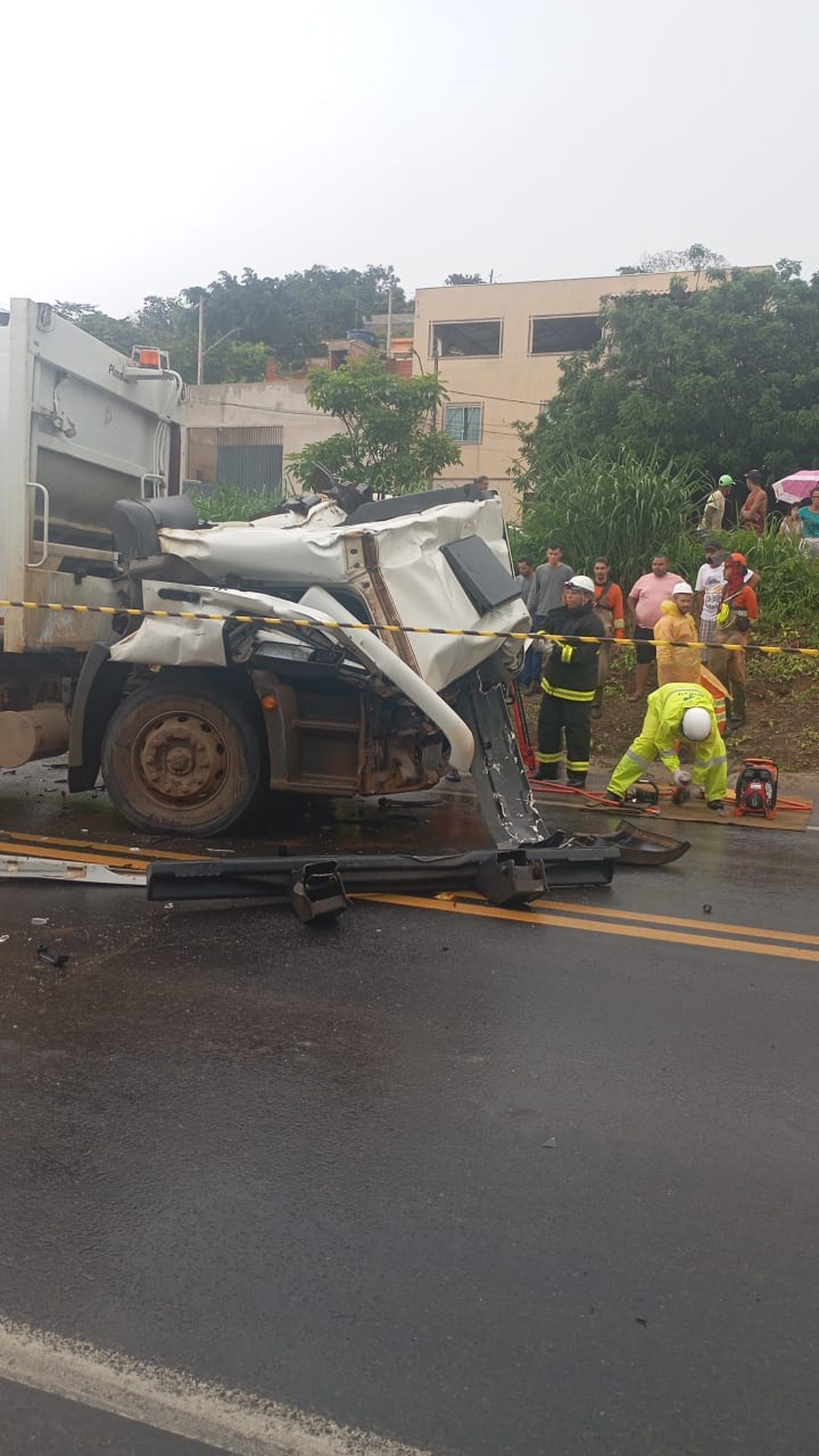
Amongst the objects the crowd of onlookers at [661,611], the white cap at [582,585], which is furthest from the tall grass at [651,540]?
the white cap at [582,585]

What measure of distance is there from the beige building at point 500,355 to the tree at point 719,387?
41.5 ft

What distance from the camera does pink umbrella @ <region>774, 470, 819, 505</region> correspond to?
1645cm

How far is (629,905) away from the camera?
18.7ft

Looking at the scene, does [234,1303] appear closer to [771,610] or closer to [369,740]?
[369,740]

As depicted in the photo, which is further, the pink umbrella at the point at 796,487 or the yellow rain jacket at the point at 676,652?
the pink umbrella at the point at 796,487

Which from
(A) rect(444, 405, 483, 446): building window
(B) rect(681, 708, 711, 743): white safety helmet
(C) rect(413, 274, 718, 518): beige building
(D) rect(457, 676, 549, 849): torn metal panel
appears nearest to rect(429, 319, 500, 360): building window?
(C) rect(413, 274, 718, 518): beige building

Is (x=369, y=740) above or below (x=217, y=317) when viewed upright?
below

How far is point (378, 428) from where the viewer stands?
24609 millimetres

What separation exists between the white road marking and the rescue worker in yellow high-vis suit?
20.6ft

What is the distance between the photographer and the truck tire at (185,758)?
673 centimetres

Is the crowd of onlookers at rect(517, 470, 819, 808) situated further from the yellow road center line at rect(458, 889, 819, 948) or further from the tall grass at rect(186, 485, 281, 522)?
the tall grass at rect(186, 485, 281, 522)

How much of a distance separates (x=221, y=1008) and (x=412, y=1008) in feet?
2.29

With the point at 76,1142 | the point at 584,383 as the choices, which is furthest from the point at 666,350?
the point at 76,1142

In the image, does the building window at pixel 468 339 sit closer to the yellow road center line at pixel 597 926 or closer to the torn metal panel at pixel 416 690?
the torn metal panel at pixel 416 690
